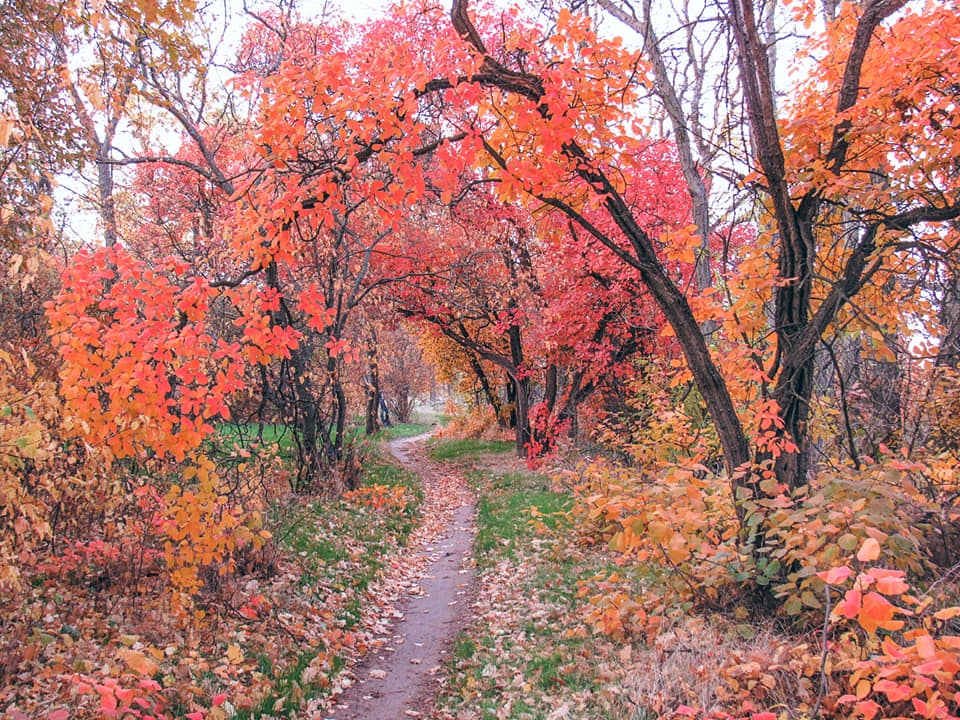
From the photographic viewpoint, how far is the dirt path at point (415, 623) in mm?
4871

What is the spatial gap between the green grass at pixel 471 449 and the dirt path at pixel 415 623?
879cm

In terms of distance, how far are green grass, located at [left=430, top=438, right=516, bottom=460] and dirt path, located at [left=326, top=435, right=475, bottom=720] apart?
8790mm

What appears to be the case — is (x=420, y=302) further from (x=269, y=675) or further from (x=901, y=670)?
(x=901, y=670)

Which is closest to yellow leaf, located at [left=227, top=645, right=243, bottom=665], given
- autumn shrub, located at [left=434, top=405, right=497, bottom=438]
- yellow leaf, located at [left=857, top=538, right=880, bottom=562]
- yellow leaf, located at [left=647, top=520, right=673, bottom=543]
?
yellow leaf, located at [left=647, top=520, right=673, bottom=543]

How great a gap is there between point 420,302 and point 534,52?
1224cm

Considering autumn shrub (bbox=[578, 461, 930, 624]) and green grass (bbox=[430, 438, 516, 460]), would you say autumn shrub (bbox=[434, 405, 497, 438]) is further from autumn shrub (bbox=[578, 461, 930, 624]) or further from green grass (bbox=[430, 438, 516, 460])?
autumn shrub (bbox=[578, 461, 930, 624])

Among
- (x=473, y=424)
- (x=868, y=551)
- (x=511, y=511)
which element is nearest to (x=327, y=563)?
Result: (x=511, y=511)

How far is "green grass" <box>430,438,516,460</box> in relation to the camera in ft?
68.8

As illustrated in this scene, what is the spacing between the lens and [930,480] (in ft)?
15.9

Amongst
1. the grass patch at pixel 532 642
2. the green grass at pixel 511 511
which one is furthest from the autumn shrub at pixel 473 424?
the grass patch at pixel 532 642

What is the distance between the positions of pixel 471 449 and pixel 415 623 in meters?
15.4

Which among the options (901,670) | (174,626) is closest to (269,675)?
(174,626)

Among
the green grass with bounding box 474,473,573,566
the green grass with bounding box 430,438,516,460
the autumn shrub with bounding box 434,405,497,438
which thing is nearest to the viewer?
the green grass with bounding box 474,473,573,566

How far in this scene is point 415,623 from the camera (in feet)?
21.9
